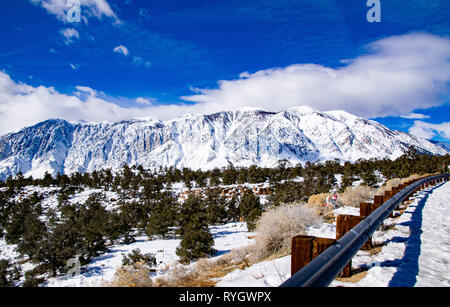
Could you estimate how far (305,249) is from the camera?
262 cm

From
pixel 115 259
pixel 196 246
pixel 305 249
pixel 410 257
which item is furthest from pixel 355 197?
pixel 115 259

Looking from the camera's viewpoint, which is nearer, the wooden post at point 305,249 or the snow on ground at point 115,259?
the wooden post at point 305,249

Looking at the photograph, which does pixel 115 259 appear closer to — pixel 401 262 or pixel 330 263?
pixel 401 262

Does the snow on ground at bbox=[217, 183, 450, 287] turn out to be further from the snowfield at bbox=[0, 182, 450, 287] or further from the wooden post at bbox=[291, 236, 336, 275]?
the wooden post at bbox=[291, 236, 336, 275]

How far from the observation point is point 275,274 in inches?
165

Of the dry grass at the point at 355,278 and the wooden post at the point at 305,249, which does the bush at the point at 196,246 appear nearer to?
the dry grass at the point at 355,278

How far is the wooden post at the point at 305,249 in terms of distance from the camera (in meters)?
2.62

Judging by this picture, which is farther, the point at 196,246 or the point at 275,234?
the point at 196,246

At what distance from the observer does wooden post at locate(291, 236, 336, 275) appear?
2.62 m

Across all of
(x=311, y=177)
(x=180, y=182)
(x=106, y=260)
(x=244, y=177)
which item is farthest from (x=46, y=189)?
(x=311, y=177)

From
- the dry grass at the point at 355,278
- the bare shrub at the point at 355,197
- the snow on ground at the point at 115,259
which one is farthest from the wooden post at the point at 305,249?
the snow on ground at the point at 115,259

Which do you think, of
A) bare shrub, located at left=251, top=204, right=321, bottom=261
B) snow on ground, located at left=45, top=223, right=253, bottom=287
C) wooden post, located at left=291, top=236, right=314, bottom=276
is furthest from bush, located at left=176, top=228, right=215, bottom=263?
wooden post, located at left=291, top=236, right=314, bottom=276
